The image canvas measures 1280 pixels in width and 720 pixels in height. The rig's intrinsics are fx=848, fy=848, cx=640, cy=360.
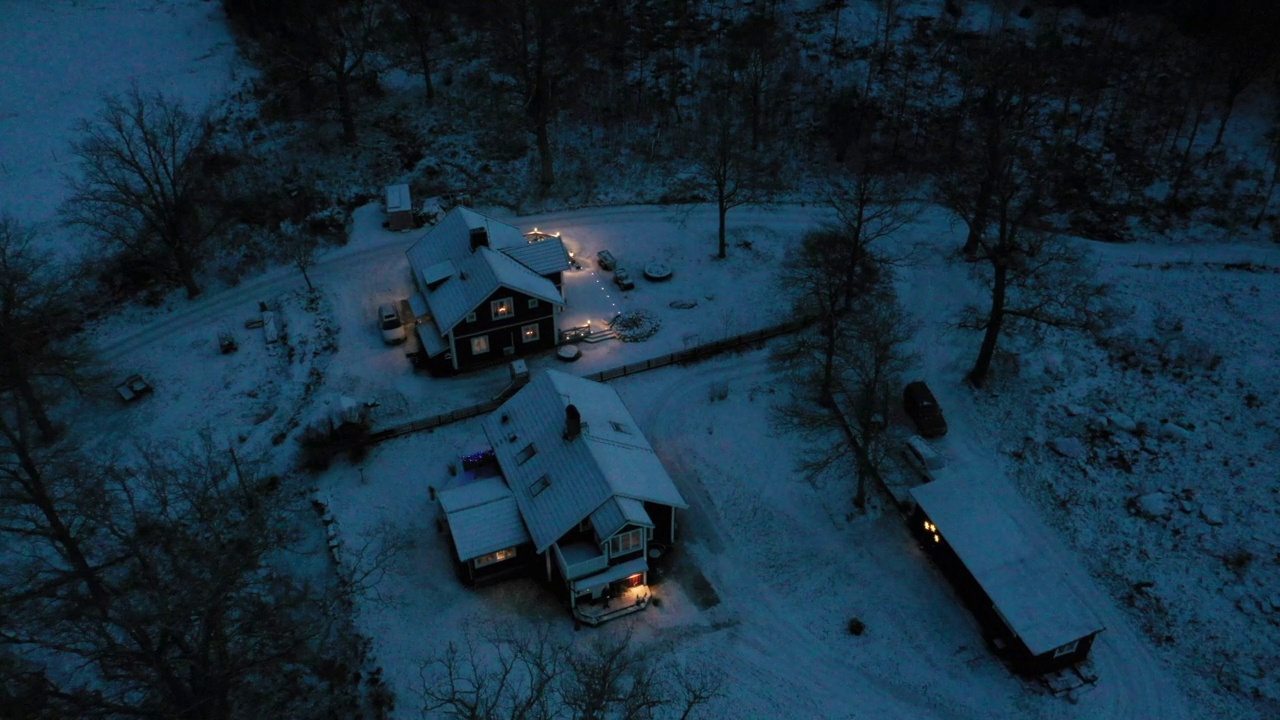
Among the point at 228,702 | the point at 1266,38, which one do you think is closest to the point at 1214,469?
the point at 1266,38

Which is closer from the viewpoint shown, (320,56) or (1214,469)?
(1214,469)

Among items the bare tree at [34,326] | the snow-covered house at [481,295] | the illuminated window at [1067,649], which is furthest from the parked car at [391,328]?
the illuminated window at [1067,649]

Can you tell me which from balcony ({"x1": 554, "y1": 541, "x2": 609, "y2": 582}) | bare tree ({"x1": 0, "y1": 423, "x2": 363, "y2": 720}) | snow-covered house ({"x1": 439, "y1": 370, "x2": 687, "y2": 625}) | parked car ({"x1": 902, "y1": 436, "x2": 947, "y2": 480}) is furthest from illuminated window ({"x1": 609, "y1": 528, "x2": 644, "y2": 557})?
parked car ({"x1": 902, "y1": 436, "x2": 947, "y2": 480})

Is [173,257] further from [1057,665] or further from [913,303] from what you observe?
[1057,665]

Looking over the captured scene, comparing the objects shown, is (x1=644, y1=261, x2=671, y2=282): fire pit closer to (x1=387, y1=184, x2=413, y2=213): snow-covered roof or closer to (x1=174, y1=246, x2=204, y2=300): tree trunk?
(x1=387, y1=184, x2=413, y2=213): snow-covered roof

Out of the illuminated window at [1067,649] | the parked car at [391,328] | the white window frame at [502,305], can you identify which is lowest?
the illuminated window at [1067,649]

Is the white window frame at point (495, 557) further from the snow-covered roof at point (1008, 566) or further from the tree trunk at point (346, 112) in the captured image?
the tree trunk at point (346, 112)

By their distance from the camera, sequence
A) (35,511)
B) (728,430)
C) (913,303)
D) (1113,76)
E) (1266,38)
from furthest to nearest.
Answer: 1. (1113,76)
2. (1266,38)
3. (913,303)
4. (728,430)
5. (35,511)
